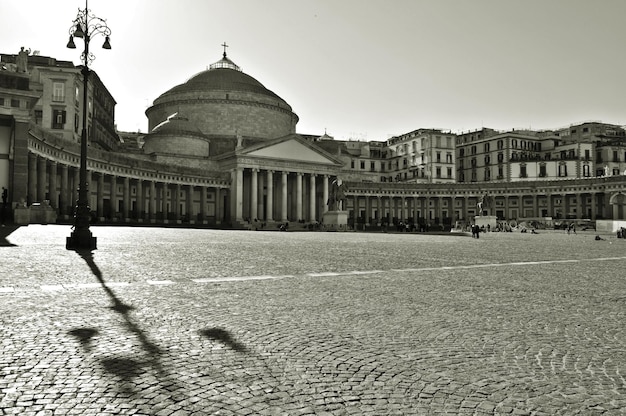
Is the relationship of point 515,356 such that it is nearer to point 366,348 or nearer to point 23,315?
point 366,348

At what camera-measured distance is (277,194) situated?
7600cm

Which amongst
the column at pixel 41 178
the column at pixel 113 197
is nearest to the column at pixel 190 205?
the column at pixel 113 197

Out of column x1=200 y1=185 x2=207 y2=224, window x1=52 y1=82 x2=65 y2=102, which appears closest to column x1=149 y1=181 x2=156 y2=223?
column x1=200 y1=185 x2=207 y2=224

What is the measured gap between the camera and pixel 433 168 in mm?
99312

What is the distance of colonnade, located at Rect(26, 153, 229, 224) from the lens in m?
42.4

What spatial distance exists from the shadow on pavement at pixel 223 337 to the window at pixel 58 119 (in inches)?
2234

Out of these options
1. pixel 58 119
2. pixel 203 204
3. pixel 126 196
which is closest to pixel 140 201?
pixel 126 196

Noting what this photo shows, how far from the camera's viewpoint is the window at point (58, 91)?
55656mm

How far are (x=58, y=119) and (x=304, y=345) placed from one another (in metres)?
57.9

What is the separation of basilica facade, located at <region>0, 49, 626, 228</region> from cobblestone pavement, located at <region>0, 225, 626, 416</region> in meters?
26.7

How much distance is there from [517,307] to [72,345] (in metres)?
6.08

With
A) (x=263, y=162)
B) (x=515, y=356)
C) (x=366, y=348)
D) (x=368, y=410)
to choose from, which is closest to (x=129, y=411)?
(x=368, y=410)

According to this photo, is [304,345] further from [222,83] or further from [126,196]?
[222,83]

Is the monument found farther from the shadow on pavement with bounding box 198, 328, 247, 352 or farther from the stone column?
the shadow on pavement with bounding box 198, 328, 247, 352
